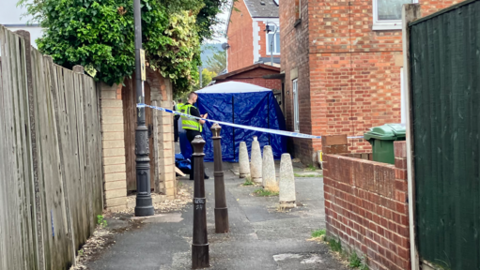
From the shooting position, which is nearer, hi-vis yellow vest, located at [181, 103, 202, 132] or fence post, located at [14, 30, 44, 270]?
fence post, located at [14, 30, 44, 270]

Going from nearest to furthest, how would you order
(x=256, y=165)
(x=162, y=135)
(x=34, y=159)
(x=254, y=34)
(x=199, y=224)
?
(x=34, y=159) < (x=199, y=224) < (x=162, y=135) < (x=256, y=165) < (x=254, y=34)

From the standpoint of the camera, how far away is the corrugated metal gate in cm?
354

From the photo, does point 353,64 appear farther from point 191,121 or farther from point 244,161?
point 191,121

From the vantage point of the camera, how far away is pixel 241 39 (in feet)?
139

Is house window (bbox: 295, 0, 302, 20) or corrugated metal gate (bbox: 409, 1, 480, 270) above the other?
house window (bbox: 295, 0, 302, 20)

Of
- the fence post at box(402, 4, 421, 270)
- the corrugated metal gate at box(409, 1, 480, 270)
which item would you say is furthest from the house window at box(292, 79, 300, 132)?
the corrugated metal gate at box(409, 1, 480, 270)

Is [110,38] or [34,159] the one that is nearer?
[34,159]

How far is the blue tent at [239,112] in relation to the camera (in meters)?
17.8

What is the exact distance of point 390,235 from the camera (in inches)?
193

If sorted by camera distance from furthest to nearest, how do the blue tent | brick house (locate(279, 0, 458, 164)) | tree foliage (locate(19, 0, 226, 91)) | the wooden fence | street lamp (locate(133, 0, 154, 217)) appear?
1. the blue tent
2. brick house (locate(279, 0, 458, 164))
3. street lamp (locate(133, 0, 154, 217))
4. tree foliage (locate(19, 0, 226, 91))
5. the wooden fence

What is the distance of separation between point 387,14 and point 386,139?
9804 mm

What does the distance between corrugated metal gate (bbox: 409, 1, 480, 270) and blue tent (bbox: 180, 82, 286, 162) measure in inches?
529

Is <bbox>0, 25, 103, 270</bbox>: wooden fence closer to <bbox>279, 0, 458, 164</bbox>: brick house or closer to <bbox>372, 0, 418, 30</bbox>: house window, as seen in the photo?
<bbox>279, 0, 458, 164</bbox>: brick house

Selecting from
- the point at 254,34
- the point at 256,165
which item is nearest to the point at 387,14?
the point at 256,165
